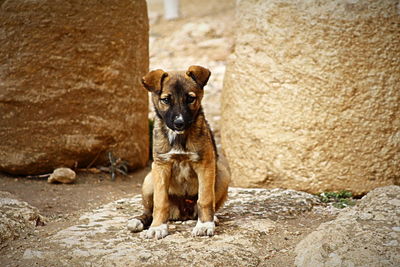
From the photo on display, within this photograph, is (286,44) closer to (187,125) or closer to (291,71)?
(291,71)

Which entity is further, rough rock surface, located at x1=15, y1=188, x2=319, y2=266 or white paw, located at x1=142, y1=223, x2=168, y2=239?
white paw, located at x1=142, y1=223, x2=168, y2=239

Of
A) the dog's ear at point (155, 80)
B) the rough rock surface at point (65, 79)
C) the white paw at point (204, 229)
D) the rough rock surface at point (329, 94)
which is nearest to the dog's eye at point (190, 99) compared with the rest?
the dog's ear at point (155, 80)

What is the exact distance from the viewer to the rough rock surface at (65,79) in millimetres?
6965

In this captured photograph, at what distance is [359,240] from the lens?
13.3ft

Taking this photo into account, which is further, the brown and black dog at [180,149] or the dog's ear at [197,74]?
the dog's ear at [197,74]

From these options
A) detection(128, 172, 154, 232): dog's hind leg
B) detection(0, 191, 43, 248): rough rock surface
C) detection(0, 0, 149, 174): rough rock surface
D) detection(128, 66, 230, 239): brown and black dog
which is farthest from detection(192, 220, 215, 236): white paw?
detection(0, 0, 149, 174): rough rock surface

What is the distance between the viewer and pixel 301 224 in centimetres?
527

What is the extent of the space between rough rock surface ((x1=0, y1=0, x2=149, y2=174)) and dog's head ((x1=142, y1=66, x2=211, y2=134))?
288 cm

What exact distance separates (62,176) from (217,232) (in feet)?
10.5

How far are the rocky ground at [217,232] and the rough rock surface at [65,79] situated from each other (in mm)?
660

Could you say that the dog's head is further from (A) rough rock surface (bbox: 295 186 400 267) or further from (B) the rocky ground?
(A) rough rock surface (bbox: 295 186 400 267)

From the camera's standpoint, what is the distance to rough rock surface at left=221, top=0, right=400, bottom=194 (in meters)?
6.45

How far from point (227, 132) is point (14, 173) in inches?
121

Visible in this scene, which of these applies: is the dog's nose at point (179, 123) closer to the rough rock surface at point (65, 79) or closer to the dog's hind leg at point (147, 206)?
the dog's hind leg at point (147, 206)
